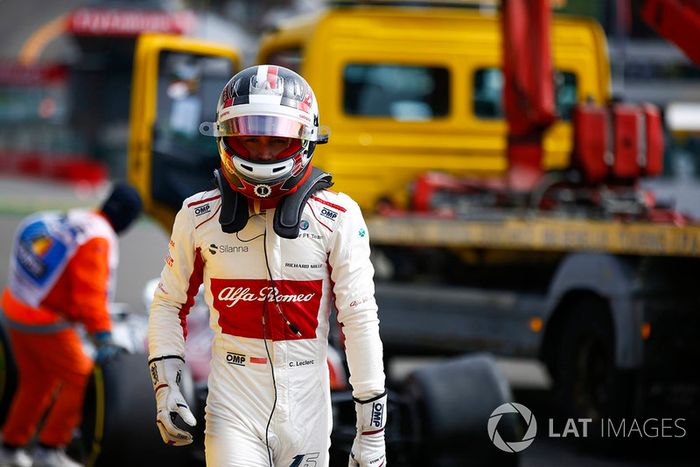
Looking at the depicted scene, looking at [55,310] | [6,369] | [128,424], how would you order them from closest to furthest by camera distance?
1. [128,424]
2. [55,310]
3. [6,369]

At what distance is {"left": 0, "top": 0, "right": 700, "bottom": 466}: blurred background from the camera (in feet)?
97.0

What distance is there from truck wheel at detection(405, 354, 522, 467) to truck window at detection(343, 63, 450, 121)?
4.24 metres

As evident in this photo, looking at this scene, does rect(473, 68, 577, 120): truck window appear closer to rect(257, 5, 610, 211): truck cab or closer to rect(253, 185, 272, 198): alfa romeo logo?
rect(257, 5, 610, 211): truck cab

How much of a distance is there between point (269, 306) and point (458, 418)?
232 cm

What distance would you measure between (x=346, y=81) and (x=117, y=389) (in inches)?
181

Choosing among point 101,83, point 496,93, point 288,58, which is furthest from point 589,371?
point 101,83

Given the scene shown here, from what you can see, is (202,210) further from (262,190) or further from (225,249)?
(262,190)

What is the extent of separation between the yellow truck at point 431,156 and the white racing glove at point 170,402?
13.5 feet

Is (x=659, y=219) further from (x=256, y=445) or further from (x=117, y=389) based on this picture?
(x=256, y=445)

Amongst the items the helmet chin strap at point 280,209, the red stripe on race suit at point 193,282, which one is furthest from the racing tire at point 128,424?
the helmet chin strap at point 280,209

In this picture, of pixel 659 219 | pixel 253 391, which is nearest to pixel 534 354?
pixel 659 219

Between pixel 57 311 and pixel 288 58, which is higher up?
pixel 288 58

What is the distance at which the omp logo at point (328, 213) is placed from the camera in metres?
4.28

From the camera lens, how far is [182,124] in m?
10.6
